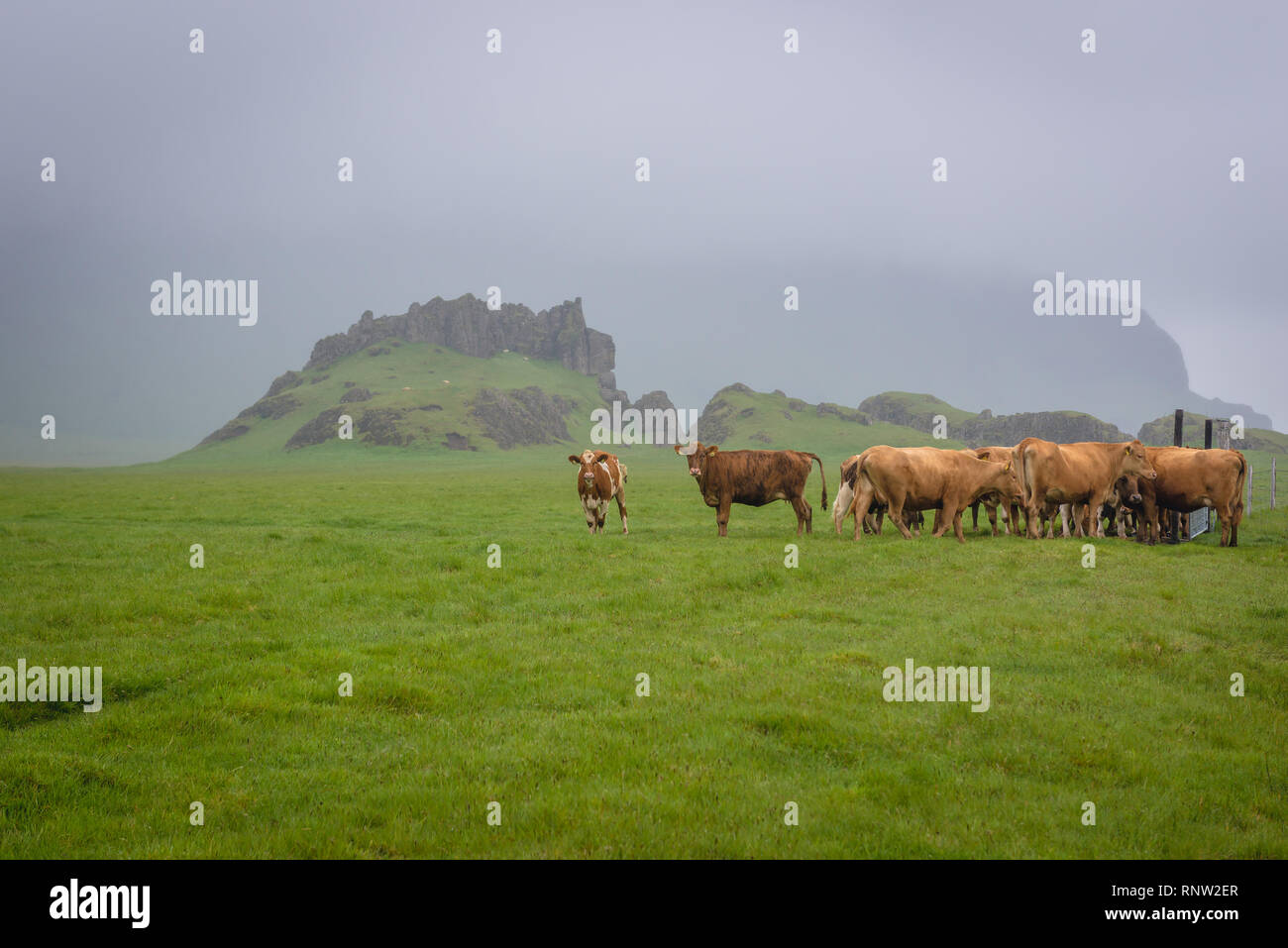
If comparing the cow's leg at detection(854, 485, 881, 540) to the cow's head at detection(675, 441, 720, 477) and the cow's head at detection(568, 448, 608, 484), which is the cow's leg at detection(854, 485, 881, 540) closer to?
the cow's head at detection(675, 441, 720, 477)

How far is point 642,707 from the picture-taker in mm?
9445

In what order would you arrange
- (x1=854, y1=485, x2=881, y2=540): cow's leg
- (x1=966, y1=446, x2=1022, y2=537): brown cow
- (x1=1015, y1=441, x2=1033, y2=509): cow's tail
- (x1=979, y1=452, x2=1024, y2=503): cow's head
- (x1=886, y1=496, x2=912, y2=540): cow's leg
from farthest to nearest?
(x1=966, y1=446, x2=1022, y2=537): brown cow → (x1=1015, y1=441, x2=1033, y2=509): cow's tail → (x1=854, y1=485, x2=881, y2=540): cow's leg → (x1=979, y1=452, x2=1024, y2=503): cow's head → (x1=886, y1=496, x2=912, y2=540): cow's leg

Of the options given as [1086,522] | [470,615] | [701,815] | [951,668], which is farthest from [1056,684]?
[1086,522]

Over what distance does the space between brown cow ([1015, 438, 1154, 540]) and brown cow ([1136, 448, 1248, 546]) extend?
2.74 feet

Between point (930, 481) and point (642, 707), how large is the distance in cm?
1486

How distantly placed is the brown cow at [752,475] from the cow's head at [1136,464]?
8985mm

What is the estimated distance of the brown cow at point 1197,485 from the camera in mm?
22234

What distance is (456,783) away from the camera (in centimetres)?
744

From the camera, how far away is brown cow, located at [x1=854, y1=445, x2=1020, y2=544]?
70.9 feet
